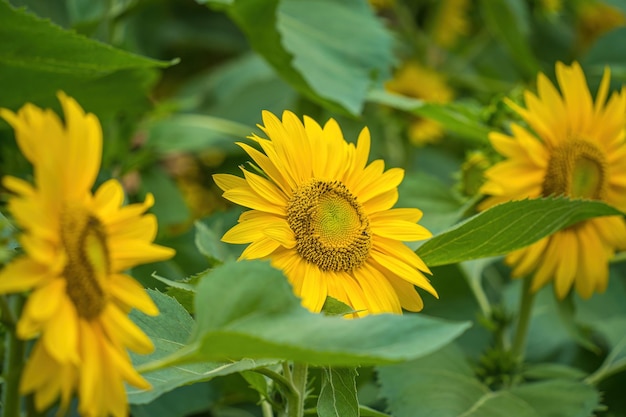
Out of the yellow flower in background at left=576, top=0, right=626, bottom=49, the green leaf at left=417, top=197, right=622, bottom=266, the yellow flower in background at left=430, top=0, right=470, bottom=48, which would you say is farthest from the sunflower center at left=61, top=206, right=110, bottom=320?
the yellow flower in background at left=576, top=0, right=626, bottom=49

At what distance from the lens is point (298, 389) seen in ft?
1.73

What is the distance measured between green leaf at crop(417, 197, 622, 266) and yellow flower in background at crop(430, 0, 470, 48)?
2.52 feet

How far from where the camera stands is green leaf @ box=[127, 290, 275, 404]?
1.52 ft

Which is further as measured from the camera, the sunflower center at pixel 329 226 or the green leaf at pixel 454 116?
the green leaf at pixel 454 116

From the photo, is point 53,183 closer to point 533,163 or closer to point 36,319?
point 36,319

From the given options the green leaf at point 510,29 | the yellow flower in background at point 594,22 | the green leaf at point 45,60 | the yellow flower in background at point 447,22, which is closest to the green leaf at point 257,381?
the green leaf at point 45,60

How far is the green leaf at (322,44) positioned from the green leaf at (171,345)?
336 millimetres

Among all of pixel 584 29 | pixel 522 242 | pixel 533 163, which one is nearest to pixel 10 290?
pixel 522 242

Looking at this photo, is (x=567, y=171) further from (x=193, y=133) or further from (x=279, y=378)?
(x=193, y=133)

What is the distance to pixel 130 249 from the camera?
0.39 metres

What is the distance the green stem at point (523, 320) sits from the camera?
30.4 inches

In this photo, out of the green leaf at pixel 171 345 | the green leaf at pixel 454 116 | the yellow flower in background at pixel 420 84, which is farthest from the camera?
the yellow flower in background at pixel 420 84

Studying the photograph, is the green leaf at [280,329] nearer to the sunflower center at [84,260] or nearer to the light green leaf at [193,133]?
the sunflower center at [84,260]

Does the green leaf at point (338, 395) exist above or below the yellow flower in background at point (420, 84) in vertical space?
below
